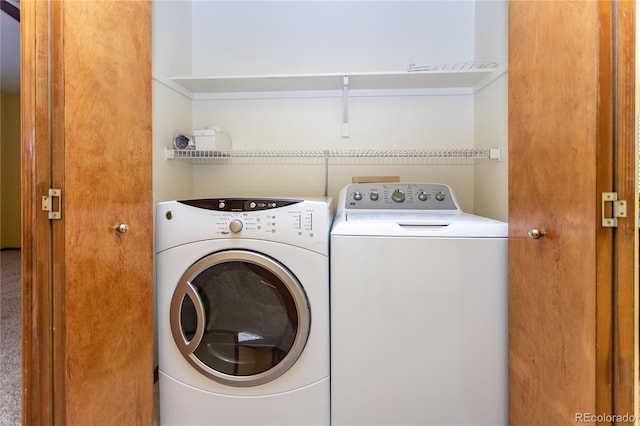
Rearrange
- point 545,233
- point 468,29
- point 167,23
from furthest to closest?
point 468,29
point 167,23
point 545,233

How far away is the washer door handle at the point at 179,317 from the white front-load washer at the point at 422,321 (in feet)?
1.81

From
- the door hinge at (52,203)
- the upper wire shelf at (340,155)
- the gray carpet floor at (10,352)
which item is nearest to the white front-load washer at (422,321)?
the upper wire shelf at (340,155)

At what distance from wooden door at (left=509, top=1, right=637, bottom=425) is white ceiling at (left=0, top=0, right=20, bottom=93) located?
308 cm

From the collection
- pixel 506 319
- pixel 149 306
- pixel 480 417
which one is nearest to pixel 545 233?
pixel 506 319

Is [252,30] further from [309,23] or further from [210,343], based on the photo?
[210,343]

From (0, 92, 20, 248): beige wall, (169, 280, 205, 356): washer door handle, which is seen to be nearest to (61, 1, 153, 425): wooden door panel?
(169, 280, 205, 356): washer door handle

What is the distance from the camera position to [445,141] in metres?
2.01

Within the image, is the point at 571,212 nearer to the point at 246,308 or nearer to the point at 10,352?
the point at 246,308

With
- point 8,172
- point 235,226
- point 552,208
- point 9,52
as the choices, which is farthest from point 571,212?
point 8,172

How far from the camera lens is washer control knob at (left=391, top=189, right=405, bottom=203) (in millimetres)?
1661

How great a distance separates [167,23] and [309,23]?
90 centimetres

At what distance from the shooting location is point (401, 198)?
1.66 m

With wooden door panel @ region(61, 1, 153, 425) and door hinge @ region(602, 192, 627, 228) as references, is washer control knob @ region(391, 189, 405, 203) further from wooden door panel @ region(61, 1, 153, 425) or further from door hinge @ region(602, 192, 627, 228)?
wooden door panel @ region(61, 1, 153, 425)

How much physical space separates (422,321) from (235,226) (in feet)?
2.76
